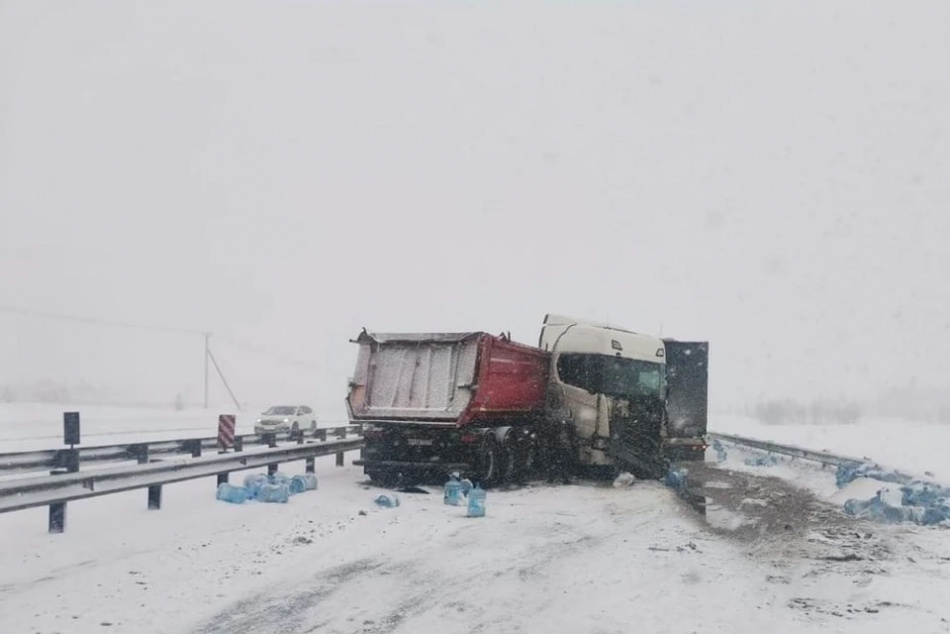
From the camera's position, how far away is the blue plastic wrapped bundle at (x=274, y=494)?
11.6 m

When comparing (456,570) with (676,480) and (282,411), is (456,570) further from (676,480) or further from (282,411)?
(282,411)

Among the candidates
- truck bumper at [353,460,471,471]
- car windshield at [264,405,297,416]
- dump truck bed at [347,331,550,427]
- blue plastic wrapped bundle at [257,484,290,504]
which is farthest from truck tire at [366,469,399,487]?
car windshield at [264,405,297,416]

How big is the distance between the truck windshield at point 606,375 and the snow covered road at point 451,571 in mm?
5042

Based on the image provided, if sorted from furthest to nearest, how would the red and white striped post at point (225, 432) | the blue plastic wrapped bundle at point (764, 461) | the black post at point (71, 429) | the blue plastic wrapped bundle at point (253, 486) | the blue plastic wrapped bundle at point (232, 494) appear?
the blue plastic wrapped bundle at point (764, 461), the red and white striped post at point (225, 432), the blue plastic wrapped bundle at point (253, 486), the blue plastic wrapped bundle at point (232, 494), the black post at point (71, 429)

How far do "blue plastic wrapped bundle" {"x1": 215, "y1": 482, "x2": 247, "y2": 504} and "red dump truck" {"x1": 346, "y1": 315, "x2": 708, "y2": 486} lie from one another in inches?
115

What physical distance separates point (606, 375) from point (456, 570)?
975 cm

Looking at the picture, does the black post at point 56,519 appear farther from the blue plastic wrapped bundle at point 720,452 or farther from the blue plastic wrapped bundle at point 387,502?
the blue plastic wrapped bundle at point 720,452

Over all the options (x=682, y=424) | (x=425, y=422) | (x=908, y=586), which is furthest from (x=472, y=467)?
(x=682, y=424)

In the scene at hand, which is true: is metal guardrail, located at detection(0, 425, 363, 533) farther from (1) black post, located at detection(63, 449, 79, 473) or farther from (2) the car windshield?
(2) the car windshield

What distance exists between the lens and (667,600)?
645cm

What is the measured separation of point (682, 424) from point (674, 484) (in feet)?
18.0

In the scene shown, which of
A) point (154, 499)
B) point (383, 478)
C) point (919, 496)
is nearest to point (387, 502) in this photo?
point (383, 478)

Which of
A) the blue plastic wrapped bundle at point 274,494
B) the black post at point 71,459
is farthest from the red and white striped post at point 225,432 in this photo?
the black post at point 71,459

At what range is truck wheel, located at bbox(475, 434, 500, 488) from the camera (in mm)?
13609
